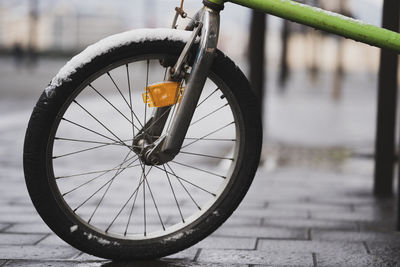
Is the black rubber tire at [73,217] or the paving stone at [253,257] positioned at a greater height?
the black rubber tire at [73,217]

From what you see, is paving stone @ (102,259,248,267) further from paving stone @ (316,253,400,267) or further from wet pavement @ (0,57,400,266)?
paving stone @ (316,253,400,267)

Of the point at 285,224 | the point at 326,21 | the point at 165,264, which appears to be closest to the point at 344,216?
the point at 285,224

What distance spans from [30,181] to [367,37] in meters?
1.35

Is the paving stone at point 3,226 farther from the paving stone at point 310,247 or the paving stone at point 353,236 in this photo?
the paving stone at point 353,236

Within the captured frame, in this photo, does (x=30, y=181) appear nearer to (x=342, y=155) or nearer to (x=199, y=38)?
(x=199, y=38)

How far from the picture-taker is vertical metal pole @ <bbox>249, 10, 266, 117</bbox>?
26.9 feet

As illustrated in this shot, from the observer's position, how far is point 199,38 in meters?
2.74

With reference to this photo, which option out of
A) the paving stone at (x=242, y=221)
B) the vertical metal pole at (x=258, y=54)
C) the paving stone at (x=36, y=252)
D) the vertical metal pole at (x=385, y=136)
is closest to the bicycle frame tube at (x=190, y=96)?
the paving stone at (x=36, y=252)

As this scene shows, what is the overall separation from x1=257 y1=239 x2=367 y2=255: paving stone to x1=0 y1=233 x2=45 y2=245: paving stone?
1.03 metres

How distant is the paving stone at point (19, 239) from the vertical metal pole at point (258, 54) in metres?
5.05

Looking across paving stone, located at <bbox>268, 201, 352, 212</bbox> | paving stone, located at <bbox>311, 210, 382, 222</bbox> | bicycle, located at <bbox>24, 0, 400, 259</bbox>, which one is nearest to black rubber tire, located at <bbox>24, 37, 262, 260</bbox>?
bicycle, located at <bbox>24, 0, 400, 259</bbox>

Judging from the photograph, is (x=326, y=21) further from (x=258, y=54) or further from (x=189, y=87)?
(x=258, y=54)

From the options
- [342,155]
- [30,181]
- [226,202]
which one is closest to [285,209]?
[226,202]

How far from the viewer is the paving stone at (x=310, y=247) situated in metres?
3.21
